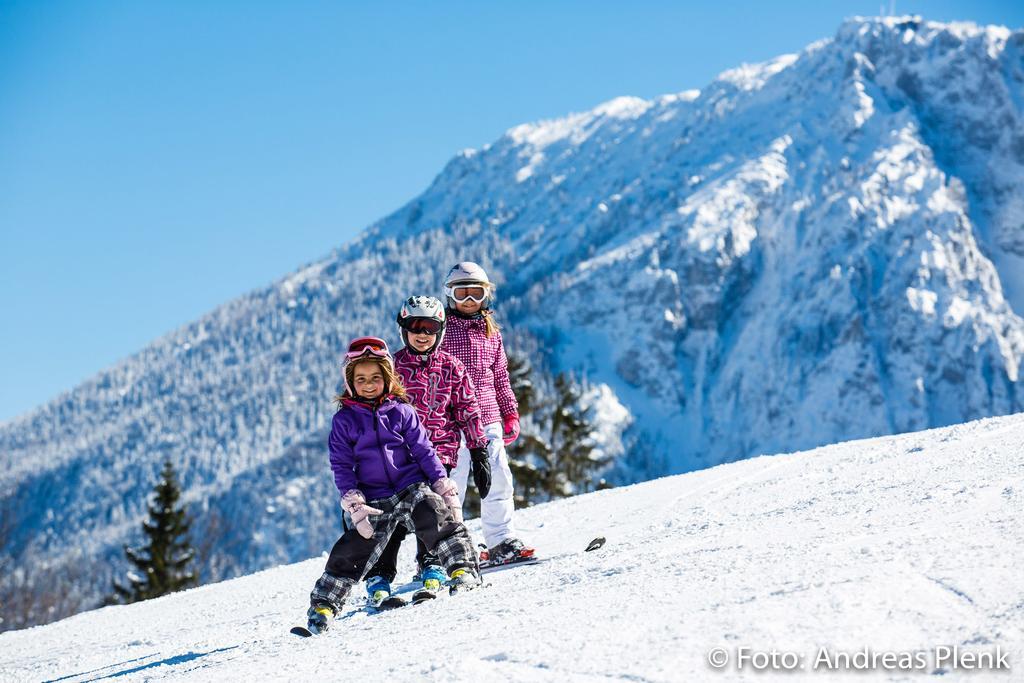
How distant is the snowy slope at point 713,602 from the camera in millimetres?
3246

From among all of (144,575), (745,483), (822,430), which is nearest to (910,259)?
(822,430)

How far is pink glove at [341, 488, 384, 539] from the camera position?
5402 millimetres

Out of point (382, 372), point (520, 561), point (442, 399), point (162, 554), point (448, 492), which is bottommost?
point (520, 561)

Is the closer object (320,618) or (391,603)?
(320,618)

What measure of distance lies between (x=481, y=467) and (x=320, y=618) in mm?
1870

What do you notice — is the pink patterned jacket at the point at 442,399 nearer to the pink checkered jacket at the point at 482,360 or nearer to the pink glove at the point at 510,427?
the pink checkered jacket at the point at 482,360

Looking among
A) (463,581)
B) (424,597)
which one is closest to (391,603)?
(424,597)

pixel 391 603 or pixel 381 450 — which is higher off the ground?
pixel 381 450

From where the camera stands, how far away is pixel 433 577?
5570 millimetres

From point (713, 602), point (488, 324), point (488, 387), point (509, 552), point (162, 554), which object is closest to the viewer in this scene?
point (713, 602)

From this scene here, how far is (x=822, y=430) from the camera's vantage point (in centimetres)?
16850

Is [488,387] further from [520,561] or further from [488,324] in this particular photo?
[520,561]

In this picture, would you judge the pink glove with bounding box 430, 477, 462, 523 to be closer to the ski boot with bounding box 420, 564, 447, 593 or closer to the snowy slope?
the ski boot with bounding box 420, 564, 447, 593

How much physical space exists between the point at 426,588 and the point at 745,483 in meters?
4.20
